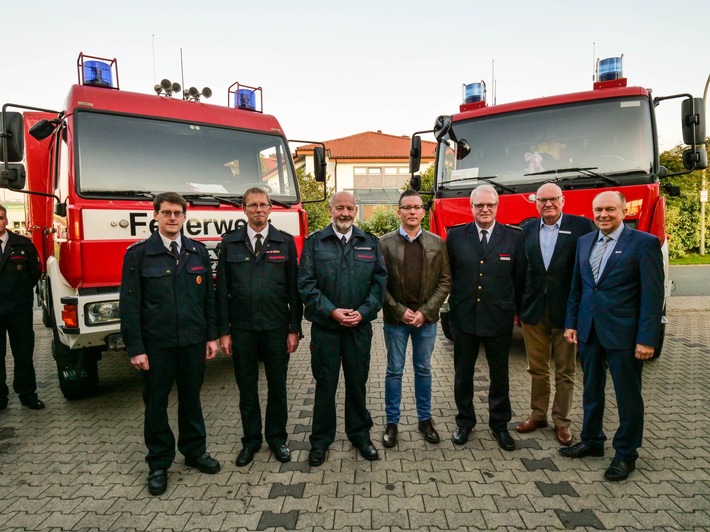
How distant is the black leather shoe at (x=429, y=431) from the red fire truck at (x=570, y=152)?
2.42m

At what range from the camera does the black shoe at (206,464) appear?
325 centimetres

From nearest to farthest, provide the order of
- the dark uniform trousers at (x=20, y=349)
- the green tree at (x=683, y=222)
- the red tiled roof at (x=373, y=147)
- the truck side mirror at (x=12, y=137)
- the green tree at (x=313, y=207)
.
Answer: the truck side mirror at (x=12, y=137)
the dark uniform trousers at (x=20, y=349)
the green tree at (x=683, y=222)
the green tree at (x=313, y=207)
the red tiled roof at (x=373, y=147)

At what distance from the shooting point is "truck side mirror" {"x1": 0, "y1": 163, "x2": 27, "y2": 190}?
159 inches

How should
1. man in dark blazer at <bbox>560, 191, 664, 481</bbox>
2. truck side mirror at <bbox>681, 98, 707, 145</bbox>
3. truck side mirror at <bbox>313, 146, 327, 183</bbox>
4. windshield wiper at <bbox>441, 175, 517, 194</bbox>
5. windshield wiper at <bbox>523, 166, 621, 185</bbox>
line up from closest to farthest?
man in dark blazer at <bbox>560, 191, 664, 481</bbox> < windshield wiper at <bbox>523, 166, 621, 185</bbox> < truck side mirror at <bbox>681, 98, 707, 145</bbox> < windshield wiper at <bbox>441, 175, 517, 194</bbox> < truck side mirror at <bbox>313, 146, 327, 183</bbox>

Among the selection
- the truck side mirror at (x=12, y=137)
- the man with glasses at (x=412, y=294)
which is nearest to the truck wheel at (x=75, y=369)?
the truck side mirror at (x=12, y=137)

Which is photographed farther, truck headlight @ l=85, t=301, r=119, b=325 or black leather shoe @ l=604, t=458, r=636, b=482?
truck headlight @ l=85, t=301, r=119, b=325

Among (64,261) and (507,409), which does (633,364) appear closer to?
(507,409)

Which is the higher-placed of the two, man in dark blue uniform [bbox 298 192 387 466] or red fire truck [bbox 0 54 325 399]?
red fire truck [bbox 0 54 325 399]

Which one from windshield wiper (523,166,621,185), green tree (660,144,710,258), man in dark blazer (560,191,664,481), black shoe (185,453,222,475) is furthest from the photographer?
green tree (660,144,710,258)

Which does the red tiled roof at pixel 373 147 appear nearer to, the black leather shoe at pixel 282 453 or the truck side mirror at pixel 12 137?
the truck side mirror at pixel 12 137

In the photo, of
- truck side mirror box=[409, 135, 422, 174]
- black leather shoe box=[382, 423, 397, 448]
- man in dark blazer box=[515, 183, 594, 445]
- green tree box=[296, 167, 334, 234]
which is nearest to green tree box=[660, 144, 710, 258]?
green tree box=[296, 167, 334, 234]

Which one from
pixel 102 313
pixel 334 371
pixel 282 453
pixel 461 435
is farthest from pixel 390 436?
pixel 102 313

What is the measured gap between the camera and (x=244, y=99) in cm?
553

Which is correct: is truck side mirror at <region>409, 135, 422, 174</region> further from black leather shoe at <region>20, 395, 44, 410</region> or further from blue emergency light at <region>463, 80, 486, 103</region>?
black leather shoe at <region>20, 395, 44, 410</region>
